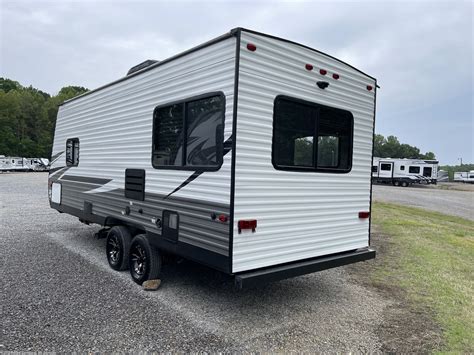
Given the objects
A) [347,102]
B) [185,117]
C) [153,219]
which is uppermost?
[347,102]

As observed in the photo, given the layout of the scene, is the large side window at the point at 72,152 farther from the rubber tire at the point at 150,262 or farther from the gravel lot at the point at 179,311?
the rubber tire at the point at 150,262

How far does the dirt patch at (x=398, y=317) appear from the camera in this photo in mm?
3445

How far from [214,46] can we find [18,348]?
3.30 m

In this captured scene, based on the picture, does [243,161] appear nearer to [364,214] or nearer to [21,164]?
[364,214]

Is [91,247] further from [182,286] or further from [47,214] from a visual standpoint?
[47,214]

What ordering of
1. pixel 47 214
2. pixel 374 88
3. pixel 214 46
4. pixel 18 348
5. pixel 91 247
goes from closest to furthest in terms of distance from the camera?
pixel 18 348
pixel 214 46
pixel 374 88
pixel 91 247
pixel 47 214

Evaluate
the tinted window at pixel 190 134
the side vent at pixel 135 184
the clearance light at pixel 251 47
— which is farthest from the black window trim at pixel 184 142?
the clearance light at pixel 251 47

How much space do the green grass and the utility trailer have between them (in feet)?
3.25

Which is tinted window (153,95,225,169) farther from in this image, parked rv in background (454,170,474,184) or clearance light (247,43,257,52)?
parked rv in background (454,170,474,184)

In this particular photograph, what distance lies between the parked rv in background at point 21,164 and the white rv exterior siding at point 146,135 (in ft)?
149

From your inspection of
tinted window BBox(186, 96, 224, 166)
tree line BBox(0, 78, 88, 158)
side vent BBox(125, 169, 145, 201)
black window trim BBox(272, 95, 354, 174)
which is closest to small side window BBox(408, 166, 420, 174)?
black window trim BBox(272, 95, 354, 174)

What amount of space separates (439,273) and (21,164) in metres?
53.4

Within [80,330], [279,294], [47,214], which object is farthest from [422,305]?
[47,214]

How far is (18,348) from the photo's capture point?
3.17m
